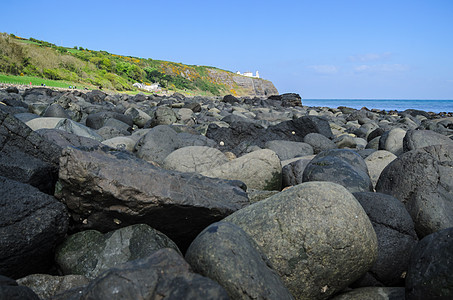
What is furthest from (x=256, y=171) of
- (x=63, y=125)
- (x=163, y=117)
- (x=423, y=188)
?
(x=163, y=117)

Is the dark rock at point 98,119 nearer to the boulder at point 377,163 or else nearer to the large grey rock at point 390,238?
the boulder at point 377,163

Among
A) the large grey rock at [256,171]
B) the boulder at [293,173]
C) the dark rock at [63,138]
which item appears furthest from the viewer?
the boulder at [293,173]

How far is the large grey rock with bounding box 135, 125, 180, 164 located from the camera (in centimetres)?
720

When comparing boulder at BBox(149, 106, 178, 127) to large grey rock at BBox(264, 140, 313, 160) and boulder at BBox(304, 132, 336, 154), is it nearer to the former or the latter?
large grey rock at BBox(264, 140, 313, 160)

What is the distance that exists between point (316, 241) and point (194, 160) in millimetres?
3550

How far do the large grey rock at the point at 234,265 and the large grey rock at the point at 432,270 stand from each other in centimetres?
102

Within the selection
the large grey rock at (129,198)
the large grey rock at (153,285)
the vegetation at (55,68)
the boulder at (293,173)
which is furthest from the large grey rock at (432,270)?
the vegetation at (55,68)

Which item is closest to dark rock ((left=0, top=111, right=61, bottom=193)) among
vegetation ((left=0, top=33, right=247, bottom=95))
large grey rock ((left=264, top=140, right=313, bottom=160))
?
large grey rock ((left=264, top=140, right=313, bottom=160))

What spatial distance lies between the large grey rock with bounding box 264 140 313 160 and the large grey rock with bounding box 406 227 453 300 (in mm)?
5848

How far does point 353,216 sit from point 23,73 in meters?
46.8

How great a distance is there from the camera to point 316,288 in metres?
3.10

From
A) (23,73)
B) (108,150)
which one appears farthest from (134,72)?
(108,150)

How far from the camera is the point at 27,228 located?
9.80ft

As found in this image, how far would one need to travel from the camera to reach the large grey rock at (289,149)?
8.74 m
